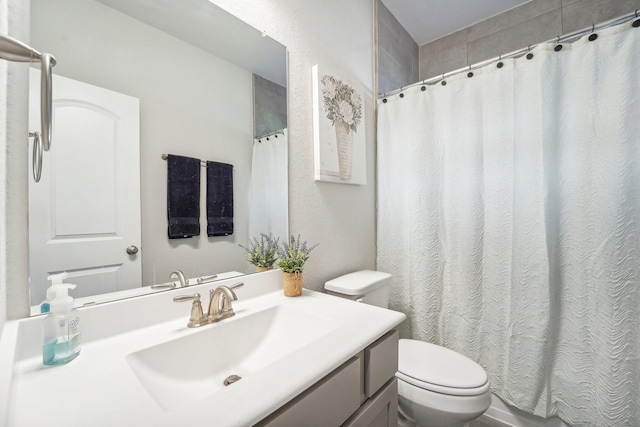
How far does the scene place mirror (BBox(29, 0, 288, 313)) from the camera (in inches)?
27.2

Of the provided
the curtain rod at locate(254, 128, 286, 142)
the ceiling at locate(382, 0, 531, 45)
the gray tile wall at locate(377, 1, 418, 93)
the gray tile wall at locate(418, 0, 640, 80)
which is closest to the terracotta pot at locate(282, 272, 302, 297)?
the curtain rod at locate(254, 128, 286, 142)

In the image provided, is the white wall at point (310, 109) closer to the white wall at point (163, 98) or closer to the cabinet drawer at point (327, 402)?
the white wall at point (163, 98)

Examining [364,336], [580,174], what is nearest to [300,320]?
[364,336]

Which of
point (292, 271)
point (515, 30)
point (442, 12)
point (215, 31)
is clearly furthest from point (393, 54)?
point (292, 271)

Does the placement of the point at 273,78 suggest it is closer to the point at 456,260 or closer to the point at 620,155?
the point at 456,260

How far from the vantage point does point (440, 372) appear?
1135mm

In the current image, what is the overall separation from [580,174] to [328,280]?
1212 mm

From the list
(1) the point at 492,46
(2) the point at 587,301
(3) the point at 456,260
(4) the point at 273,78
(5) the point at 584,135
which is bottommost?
(2) the point at 587,301

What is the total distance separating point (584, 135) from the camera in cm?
116

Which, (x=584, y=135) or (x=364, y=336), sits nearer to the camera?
(x=364, y=336)

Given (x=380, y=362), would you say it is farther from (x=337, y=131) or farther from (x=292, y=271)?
(x=337, y=131)

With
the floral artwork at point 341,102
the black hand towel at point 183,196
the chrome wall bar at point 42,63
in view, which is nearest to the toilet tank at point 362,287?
Answer: the black hand towel at point 183,196

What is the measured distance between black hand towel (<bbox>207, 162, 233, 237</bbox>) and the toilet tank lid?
558 millimetres

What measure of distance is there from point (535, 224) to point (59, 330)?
170 cm
